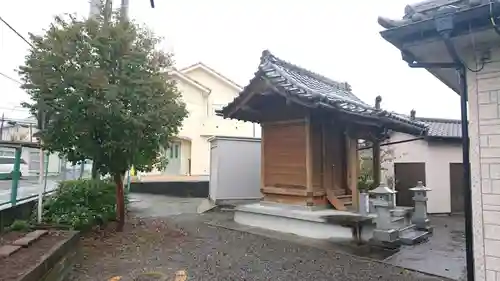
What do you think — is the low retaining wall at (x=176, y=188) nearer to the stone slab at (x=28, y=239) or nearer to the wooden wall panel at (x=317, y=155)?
the wooden wall panel at (x=317, y=155)

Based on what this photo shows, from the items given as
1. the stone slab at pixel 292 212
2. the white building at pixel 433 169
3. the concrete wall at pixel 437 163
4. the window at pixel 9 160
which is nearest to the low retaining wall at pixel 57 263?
the window at pixel 9 160

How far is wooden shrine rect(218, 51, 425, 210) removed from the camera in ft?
26.2

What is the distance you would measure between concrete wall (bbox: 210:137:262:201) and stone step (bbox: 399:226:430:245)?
535 cm

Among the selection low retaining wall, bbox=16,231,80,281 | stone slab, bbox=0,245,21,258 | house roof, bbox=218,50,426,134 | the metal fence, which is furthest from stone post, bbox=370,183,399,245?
the metal fence

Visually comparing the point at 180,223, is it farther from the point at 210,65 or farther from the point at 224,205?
the point at 210,65

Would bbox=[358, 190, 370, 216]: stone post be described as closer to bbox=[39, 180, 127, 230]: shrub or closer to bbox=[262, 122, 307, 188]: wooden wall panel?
bbox=[262, 122, 307, 188]: wooden wall panel

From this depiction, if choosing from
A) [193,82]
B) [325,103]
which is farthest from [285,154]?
[193,82]

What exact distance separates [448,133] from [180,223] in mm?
9082

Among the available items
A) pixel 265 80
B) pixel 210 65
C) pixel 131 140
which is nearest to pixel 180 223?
pixel 131 140

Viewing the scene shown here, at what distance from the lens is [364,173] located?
12.3 m

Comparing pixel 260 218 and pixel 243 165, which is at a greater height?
pixel 243 165

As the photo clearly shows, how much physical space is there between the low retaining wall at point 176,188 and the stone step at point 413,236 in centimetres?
1038

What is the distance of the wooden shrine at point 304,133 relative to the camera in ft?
26.2

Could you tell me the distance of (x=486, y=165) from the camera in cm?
300
